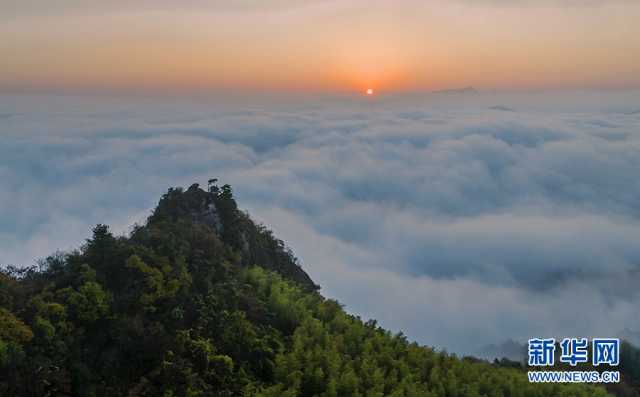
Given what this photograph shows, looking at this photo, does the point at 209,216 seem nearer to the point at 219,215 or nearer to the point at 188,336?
the point at 219,215

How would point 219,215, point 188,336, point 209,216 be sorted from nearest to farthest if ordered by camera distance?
point 188,336 → point 209,216 → point 219,215

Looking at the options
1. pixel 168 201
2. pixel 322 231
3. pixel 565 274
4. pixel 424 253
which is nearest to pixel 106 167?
pixel 322 231

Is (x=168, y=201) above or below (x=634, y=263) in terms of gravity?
below

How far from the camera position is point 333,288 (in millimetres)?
82062

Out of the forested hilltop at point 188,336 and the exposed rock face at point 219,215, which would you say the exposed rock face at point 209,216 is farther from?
the forested hilltop at point 188,336

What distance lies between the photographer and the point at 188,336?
16.3 metres

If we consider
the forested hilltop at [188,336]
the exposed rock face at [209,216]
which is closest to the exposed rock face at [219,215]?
the exposed rock face at [209,216]

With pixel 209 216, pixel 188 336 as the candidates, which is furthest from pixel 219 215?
pixel 188 336

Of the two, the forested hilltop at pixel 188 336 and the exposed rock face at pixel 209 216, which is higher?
the exposed rock face at pixel 209 216

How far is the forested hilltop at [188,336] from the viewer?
14.7 metres

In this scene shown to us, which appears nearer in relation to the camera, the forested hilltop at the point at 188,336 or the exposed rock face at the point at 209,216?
the forested hilltop at the point at 188,336

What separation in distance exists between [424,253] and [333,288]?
163 feet

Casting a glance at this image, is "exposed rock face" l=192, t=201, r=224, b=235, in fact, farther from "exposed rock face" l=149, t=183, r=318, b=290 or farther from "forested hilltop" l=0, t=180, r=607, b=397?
"forested hilltop" l=0, t=180, r=607, b=397

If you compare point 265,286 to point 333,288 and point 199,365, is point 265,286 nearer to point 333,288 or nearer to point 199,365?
point 199,365
